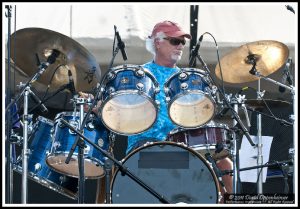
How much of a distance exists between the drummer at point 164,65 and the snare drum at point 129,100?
0.16 metres

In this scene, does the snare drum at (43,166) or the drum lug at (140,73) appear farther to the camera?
the snare drum at (43,166)

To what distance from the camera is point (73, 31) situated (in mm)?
7242

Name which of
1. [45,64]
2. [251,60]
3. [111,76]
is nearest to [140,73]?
[111,76]

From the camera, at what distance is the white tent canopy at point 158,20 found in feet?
23.4

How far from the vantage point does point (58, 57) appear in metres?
6.20

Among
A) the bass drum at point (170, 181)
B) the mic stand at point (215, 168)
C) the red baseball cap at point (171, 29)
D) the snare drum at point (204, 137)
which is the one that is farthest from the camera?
the red baseball cap at point (171, 29)

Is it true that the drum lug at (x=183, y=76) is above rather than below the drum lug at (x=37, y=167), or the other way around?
above

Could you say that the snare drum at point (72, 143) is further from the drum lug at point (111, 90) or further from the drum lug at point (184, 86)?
the drum lug at point (184, 86)

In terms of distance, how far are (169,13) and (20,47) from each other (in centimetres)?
161

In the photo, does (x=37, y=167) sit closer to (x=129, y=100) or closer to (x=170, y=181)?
(x=129, y=100)

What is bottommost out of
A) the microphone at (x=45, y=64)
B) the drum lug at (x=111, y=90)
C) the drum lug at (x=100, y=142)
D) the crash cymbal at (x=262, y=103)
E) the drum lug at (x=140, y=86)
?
the drum lug at (x=100, y=142)

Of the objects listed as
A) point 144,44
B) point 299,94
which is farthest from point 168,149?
point 144,44

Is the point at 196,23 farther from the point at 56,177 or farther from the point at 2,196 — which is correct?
the point at 2,196

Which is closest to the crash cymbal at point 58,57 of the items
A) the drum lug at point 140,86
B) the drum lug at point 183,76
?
the drum lug at point 140,86
